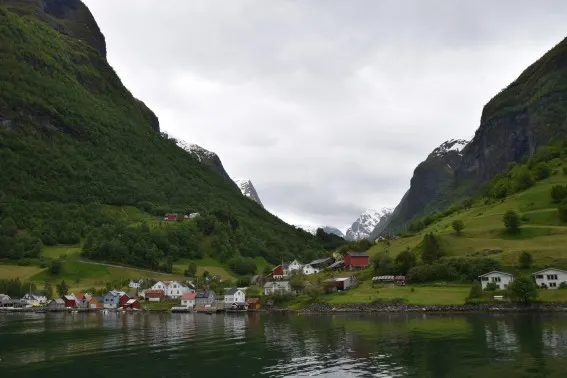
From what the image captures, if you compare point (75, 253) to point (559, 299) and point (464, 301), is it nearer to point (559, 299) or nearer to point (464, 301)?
point (464, 301)

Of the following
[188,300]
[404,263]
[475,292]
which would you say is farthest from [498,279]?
[188,300]

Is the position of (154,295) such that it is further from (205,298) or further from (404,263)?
(404,263)

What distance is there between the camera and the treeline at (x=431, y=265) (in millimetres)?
109000

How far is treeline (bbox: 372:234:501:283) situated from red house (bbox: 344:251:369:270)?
2088 centimetres

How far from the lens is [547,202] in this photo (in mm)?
159500

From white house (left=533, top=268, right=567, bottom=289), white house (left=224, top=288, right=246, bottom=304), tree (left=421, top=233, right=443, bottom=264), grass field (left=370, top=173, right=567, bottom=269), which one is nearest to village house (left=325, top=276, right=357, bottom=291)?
tree (left=421, top=233, right=443, bottom=264)

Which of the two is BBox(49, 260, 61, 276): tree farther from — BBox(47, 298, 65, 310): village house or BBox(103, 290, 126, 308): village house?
BBox(103, 290, 126, 308): village house

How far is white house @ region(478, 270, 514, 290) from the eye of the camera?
100300 millimetres

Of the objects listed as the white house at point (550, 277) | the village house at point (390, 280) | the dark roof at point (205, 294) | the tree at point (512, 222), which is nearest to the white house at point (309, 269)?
the dark roof at point (205, 294)

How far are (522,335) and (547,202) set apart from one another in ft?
382

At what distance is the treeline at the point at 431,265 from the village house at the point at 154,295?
244ft

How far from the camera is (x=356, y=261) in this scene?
15262 centimetres

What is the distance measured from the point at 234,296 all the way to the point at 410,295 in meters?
57.7

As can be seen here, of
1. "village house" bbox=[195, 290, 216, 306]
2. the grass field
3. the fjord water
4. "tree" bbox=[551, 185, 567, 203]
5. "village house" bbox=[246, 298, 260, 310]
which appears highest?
"tree" bbox=[551, 185, 567, 203]
